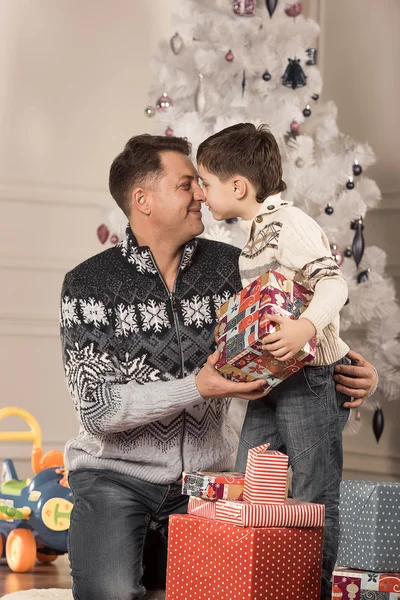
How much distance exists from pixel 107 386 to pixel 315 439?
1.70 feet

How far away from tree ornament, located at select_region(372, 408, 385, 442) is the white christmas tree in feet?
0.58

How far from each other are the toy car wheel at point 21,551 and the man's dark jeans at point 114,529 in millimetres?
803

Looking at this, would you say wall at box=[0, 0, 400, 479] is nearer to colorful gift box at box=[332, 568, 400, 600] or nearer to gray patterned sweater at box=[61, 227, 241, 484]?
gray patterned sweater at box=[61, 227, 241, 484]

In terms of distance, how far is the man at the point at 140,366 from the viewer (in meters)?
2.39

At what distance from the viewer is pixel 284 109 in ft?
11.9

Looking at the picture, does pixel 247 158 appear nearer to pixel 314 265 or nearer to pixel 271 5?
pixel 314 265

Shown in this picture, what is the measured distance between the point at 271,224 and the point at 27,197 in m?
2.48

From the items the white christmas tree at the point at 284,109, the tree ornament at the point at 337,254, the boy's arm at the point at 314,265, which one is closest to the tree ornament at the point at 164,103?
the white christmas tree at the point at 284,109

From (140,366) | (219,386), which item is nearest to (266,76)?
(140,366)

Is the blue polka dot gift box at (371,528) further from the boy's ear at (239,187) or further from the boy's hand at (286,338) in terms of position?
the boy's ear at (239,187)

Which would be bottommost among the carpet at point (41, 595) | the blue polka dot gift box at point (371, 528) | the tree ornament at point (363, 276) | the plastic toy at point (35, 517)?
the carpet at point (41, 595)

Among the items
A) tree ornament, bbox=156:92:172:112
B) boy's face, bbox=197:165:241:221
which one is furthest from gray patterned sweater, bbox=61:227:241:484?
tree ornament, bbox=156:92:172:112

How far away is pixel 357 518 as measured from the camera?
2.01 m

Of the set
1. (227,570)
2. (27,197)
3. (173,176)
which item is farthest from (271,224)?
(27,197)
